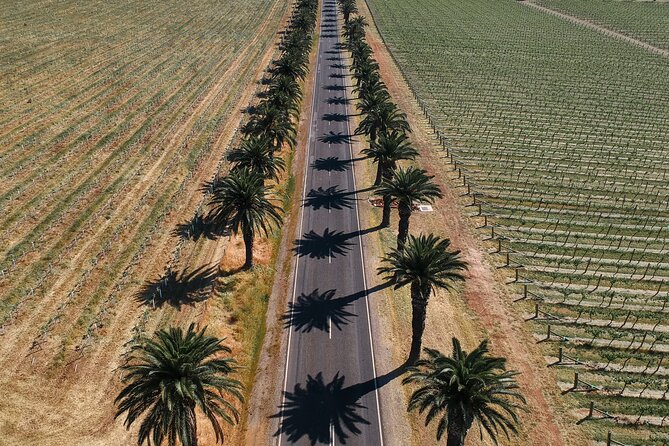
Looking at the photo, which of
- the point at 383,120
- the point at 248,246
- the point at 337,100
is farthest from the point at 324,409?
the point at 337,100

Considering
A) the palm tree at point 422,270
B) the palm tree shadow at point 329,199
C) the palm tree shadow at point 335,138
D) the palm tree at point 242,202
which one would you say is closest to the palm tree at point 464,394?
the palm tree at point 422,270

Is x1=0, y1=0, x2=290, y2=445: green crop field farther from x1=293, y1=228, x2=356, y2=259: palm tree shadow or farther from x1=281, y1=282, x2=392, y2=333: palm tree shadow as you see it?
x1=293, y1=228, x2=356, y2=259: palm tree shadow

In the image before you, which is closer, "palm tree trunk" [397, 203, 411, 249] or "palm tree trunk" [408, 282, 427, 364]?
"palm tree trunk" [408, 282, 427, 364]

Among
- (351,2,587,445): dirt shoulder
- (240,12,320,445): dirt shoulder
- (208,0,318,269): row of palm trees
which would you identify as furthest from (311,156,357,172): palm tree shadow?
(208,0,318,269): row of palm trees

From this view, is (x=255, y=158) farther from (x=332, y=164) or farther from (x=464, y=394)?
(x=464, y=394)

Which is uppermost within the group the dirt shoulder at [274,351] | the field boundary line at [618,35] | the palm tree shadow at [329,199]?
the field boundary line at [618,35]

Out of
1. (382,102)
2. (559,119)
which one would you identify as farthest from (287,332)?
(559,119)

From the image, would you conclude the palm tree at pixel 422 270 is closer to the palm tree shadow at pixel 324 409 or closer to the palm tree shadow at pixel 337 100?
the palm tree shadow at pixel 324 409
